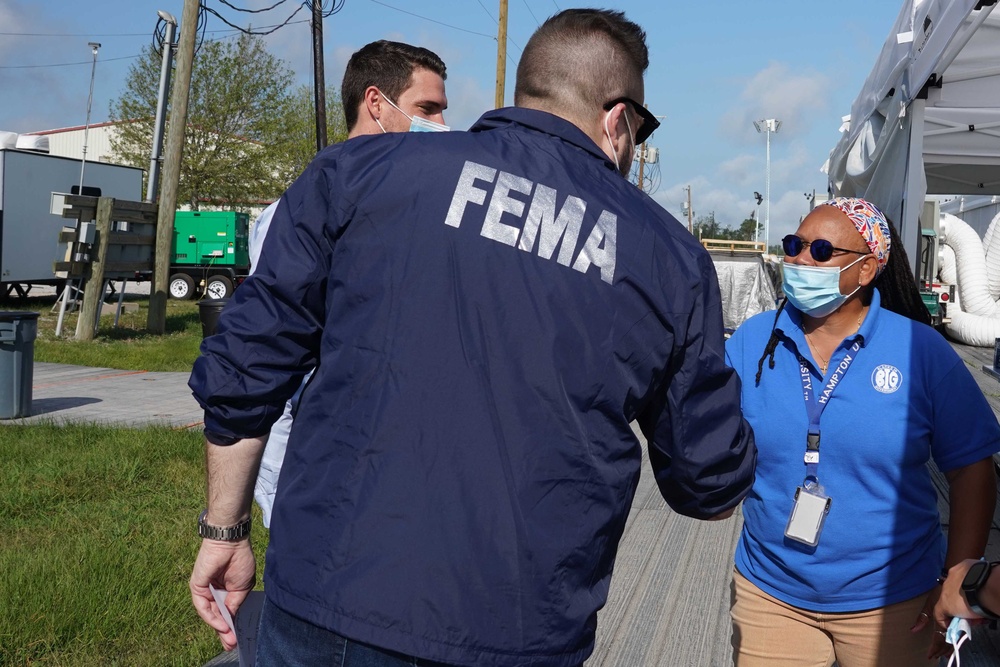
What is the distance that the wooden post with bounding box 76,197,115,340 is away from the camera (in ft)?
51.1

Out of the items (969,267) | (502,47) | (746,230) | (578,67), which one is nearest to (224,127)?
(502,47)

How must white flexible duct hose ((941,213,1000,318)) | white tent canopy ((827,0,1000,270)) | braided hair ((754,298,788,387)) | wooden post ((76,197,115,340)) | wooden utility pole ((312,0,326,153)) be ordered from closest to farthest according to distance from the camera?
braided hair ((754,298,788,387)) → white tent canopy ((827,0,1000,270)) → wooden post ((76,197,115,340)) → wooden utility pole ((312,0,326,153)) → white flexible duct hose ((941,213,1000,318))

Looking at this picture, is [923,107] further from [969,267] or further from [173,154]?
[969,267]

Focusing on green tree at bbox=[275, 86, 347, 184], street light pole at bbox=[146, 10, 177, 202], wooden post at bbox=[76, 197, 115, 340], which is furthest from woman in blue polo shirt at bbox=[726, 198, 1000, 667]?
green tree at bbox=[275, 86, 347, 184]

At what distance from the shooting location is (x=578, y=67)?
204 centimetres

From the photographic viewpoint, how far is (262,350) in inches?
74.7

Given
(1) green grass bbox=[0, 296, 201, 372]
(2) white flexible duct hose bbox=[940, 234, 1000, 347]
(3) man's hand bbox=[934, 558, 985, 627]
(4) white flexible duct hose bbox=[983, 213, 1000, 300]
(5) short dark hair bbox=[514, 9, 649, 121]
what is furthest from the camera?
(4) white flexible duct hose bbox=[983, 213, 1000, 300]

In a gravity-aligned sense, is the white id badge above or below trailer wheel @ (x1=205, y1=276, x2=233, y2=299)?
below

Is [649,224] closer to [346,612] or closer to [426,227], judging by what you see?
[426,227]

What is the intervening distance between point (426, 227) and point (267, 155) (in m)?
37.8

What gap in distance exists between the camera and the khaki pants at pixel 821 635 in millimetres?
2713

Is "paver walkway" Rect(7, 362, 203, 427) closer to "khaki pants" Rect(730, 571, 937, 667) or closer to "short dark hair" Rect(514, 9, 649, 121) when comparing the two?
"khaki pants" Rect(730, 571, 937, 667)

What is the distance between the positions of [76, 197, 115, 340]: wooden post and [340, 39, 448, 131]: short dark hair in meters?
13.2

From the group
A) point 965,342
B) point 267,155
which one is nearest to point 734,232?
point 267,155
